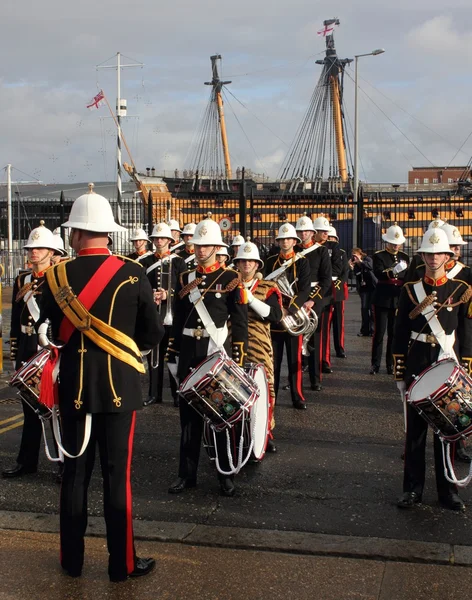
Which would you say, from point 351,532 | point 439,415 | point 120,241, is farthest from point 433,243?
point 120,241

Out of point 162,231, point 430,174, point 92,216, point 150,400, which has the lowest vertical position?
point 150,400

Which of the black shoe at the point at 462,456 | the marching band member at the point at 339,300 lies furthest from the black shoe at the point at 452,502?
the marching band member at the point at 339,300

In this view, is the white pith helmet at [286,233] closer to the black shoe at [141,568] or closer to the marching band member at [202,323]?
the marching band member at [202,323]

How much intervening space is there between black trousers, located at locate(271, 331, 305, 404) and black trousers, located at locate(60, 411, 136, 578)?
4.56 metres

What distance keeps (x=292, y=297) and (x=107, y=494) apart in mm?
4830

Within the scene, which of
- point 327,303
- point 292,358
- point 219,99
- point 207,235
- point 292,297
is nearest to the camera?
point 207,235

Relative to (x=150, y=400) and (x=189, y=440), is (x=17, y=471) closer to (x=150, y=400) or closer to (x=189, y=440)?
(x=189, y=440)

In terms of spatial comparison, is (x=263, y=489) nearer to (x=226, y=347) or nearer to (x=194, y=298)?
(x=226, y=347)

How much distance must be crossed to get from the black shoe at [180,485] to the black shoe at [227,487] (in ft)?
0.82

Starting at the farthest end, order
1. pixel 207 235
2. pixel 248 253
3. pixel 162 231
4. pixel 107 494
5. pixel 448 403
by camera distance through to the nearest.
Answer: pixel 162 231
pixel 248 253
pixel 207 235
pixel 448 403
pixel 107 494

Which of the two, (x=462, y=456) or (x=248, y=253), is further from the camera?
(x=248, y=253)

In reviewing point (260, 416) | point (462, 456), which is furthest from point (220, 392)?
point (462, 456)

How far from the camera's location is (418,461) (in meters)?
5.84

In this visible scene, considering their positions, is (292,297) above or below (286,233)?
below
